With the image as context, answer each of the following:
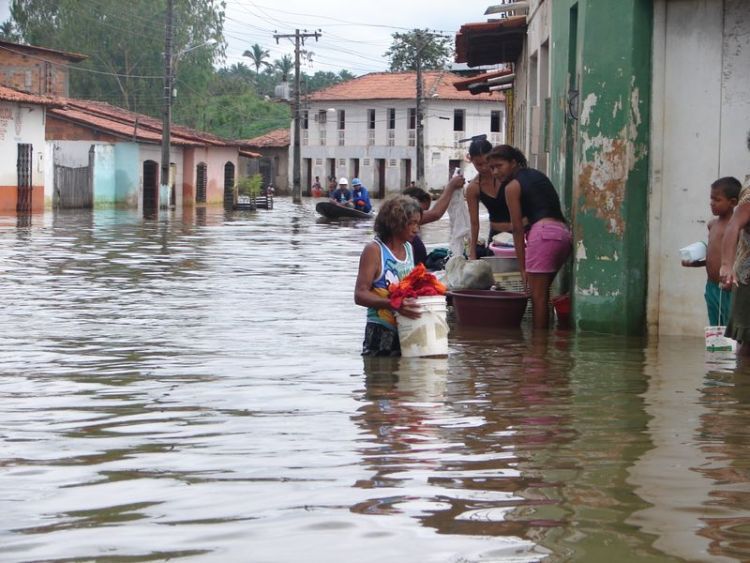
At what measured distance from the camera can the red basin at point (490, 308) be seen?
1066cm

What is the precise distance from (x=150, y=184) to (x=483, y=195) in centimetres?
4194

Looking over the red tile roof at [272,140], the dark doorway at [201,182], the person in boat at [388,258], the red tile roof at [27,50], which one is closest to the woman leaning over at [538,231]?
the person in boat at [388,258]

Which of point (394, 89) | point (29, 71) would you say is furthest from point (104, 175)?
point (394, 89)

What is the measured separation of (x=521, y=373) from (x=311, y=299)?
562cm

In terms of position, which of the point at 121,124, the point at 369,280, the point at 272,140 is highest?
the point at 272,140

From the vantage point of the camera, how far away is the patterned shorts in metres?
8.54

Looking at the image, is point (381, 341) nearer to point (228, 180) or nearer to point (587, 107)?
point (587, 107)

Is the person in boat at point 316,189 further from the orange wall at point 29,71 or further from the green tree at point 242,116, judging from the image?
the orange wall at point 29,71

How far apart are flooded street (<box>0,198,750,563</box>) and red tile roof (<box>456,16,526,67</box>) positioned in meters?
9.06

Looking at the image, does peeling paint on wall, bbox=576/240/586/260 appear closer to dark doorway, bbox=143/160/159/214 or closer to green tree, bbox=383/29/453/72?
dark doorway, bbox=143/160/159/214

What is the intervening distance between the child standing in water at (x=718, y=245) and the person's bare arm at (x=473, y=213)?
2895 millimetres

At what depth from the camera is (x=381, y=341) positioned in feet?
28.1

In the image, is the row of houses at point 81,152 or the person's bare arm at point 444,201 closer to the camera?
the person's bare arm at point 444,201

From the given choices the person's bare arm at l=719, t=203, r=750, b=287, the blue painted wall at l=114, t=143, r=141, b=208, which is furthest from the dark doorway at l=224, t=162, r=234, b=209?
the person's bare arm at l=719, t=203, r=750, b=287
